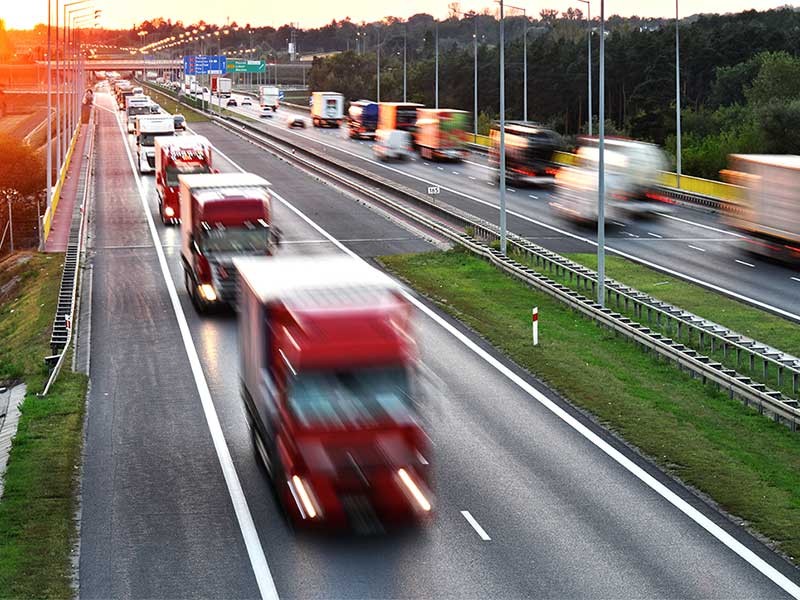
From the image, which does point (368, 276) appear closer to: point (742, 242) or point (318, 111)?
point (742, 242)

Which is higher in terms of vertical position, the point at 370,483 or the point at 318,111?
the point at 318,111

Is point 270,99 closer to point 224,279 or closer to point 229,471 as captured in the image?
point 224,279

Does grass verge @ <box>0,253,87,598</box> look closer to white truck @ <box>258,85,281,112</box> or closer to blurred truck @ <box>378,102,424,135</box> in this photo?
blurred truck @ <box>378,102,424,135</box>

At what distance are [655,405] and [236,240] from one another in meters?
13.3

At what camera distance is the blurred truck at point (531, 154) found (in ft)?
232

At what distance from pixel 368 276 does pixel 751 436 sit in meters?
8.76

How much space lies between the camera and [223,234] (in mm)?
35719

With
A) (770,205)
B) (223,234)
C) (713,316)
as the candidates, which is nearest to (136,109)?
(770,205)

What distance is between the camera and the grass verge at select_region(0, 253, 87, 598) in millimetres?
17938

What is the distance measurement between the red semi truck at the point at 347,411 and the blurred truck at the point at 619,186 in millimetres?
36780

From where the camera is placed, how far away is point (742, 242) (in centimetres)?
4959

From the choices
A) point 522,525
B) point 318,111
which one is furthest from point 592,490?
point 318,111

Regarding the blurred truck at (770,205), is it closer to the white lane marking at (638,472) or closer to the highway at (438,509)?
the white lane marking at (638,472)

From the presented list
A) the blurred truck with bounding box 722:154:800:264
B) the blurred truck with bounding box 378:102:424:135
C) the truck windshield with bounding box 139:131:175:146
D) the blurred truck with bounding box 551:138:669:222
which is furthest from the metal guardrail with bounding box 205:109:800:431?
the blurred truck with bounding box 378:102:424:135
